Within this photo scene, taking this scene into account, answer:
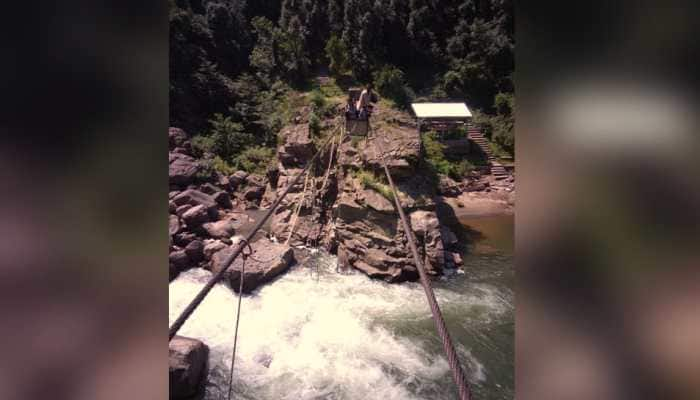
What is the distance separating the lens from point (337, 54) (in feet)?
73.4

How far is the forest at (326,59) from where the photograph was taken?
63.4ft

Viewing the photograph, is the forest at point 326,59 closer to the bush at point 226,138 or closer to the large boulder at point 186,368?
the bush at point 226,138

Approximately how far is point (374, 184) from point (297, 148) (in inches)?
149

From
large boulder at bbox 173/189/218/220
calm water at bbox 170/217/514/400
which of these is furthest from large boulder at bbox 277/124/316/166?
calm water at bbox 170/217/514/400

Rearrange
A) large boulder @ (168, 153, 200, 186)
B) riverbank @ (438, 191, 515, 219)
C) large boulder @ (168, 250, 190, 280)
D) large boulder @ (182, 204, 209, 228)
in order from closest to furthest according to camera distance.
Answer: large boulder @ (168, 250, 190, 280), large boulder @ (182, 204, 209, 228), large boulder @ (168, 153, 200, 186), riverbank @ (438, 191, 515, 219)

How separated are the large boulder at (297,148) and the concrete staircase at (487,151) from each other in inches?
361

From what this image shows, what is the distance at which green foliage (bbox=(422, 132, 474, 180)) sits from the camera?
16.8 m

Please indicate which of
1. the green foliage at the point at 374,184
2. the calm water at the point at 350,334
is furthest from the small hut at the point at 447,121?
the calm water at the point at 350,334

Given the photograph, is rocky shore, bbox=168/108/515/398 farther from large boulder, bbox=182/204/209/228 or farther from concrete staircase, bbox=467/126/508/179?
concrete staircase, bbox=467/126/508/179

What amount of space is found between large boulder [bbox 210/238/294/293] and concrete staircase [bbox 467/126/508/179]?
36.9 ft

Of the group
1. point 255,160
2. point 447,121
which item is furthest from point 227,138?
point 447,121
